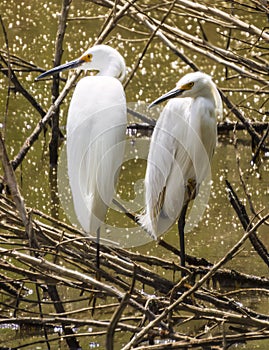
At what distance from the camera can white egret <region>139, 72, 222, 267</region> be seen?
3146 mm

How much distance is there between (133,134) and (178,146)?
163cm

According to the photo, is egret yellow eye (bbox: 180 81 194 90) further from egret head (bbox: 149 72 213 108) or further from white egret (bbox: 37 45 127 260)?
white egret (bbox: 37 45 127 260)

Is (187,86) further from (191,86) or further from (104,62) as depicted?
(104,62)

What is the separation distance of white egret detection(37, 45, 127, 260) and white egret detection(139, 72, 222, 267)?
0.24 metres

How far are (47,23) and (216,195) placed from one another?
263 centimetres

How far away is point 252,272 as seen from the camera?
3531 millimetres

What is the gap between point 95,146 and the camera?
2846mm

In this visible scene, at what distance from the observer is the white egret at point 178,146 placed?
124 inches

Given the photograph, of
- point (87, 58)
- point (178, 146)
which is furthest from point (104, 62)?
point (178, 146)

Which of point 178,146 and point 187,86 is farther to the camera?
point 178,146

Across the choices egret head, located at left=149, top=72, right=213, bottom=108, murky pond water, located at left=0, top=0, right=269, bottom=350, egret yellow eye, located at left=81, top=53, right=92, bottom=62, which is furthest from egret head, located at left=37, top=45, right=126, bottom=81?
murky pond water, located at left=0, top=0, right=269, bottom=350

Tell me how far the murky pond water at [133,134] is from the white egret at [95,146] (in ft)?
1.19

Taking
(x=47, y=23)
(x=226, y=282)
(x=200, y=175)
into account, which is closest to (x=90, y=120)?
(x=200, y=175)

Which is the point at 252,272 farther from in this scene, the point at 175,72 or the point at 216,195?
the point at 175,72
